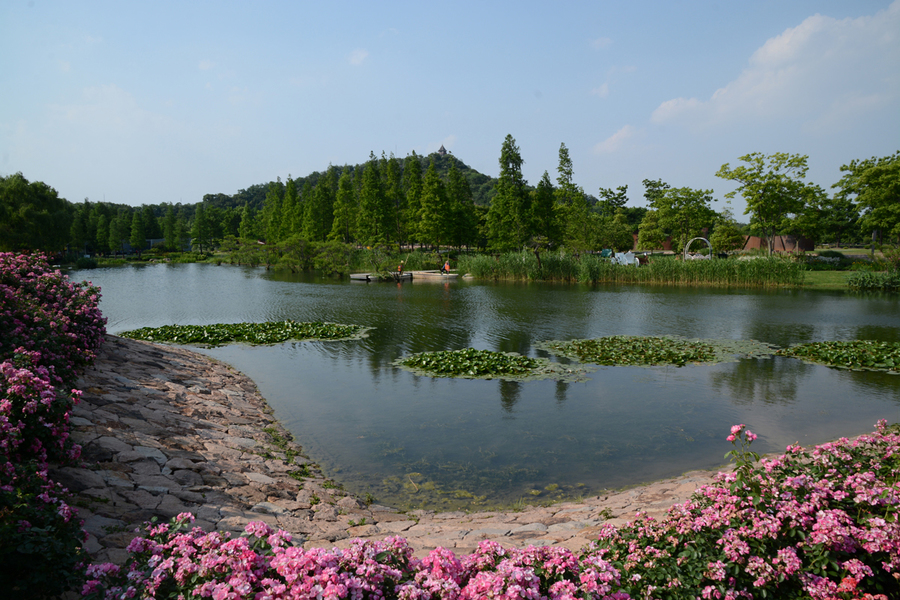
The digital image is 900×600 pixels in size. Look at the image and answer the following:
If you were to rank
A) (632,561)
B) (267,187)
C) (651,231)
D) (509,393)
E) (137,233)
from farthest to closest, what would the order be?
(267,187), (137,233), (651,231), (509,393), (632,561)

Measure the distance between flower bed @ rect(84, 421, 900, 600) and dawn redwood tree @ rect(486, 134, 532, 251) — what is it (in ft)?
150

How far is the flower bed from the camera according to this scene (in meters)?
2.67

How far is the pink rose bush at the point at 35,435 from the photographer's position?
279 centimetres

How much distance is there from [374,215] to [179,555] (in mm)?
55854

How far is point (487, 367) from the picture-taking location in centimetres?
1246

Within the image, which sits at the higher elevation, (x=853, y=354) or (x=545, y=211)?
(x=545, y=211)

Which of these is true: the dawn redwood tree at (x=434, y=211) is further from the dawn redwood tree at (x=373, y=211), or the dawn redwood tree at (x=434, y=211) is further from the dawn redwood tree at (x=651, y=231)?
the dawn redwood tree at (x=651, y=231)

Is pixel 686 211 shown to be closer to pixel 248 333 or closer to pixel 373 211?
pixel 373 211

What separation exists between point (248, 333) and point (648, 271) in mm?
29139

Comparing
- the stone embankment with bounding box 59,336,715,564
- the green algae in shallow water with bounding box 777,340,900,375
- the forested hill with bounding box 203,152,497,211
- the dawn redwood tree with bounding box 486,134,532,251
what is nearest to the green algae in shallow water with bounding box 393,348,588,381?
the stone embankment with bounding box 59,336,715,564

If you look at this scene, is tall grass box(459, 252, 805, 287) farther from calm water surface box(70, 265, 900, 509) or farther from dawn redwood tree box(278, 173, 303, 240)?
dawn redwood tree box(278, 173, 303, 240)

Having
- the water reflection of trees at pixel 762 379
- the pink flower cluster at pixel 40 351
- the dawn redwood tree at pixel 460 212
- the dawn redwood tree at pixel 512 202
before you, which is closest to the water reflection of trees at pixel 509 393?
the water reflection of trees at pixel 762 379

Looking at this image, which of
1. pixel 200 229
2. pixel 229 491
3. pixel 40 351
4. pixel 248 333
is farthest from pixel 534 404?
pixel 200 229

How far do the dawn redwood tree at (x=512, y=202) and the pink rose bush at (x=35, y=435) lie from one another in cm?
4274
